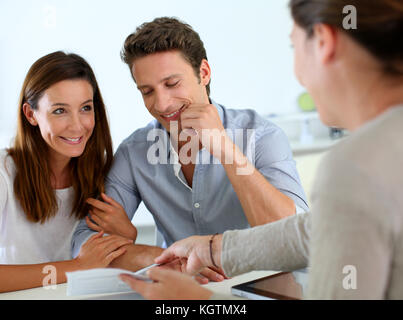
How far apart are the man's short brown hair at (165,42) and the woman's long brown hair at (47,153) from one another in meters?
0.21

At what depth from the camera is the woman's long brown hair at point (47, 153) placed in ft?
5.30

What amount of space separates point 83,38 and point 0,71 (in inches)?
28.3

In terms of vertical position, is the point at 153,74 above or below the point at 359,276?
above

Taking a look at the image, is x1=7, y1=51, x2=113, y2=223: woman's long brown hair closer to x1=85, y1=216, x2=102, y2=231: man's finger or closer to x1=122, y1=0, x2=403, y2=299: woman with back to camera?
x1=85, y1=216, x2=102, y2=231: man's finger

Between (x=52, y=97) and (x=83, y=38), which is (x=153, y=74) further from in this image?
(x=83, y=38)

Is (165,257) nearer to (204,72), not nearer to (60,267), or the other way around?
(60,267)

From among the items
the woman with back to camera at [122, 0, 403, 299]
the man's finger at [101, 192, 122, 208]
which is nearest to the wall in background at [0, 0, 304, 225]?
the man's finger at [101, 192, 122, 208]

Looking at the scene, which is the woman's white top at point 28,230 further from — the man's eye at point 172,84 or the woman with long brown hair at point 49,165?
the man's eye at point 172,84

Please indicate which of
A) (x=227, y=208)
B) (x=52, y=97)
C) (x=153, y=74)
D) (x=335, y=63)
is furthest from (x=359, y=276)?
(x=52, y=97)

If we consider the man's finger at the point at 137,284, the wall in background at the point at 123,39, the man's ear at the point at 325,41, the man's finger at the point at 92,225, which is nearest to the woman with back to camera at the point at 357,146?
the man's ear at the point at 325,41

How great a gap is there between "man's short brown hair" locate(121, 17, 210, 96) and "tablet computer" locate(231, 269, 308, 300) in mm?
914

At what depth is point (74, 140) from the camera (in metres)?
1.66

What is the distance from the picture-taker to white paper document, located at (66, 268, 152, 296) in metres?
0.94

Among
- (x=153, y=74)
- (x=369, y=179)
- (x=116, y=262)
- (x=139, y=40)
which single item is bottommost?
(x=116, y=262)
